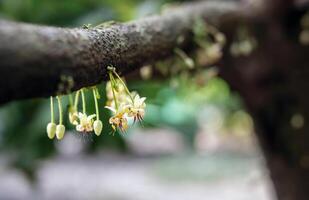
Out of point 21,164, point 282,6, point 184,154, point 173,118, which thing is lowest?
point 21,164

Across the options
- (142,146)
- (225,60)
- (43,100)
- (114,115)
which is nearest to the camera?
(114,115)

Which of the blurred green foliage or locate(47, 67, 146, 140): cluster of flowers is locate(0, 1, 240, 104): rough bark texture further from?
the blurred green foliage

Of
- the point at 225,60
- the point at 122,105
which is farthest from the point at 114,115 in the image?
the point at 225,60

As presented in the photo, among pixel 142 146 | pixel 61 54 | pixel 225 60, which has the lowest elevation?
pixel 61 54

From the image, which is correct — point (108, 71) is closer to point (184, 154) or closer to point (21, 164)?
point (21, 164)

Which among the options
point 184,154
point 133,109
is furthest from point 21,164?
point 184,154

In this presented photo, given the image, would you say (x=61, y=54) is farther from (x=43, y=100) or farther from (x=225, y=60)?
(x=43, y=100)

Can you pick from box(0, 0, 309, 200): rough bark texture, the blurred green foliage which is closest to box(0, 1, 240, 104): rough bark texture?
box(0, 0, 309, 200): rough bark texture
